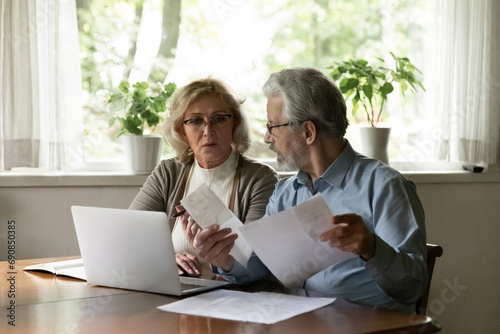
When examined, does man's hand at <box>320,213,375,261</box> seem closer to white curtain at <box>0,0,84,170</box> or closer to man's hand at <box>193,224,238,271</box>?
man's hand at <box>193,224,238,271</box>

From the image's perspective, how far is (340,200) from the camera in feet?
6.16

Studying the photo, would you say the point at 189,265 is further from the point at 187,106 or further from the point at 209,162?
the point at 187,106

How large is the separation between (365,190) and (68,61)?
1.71 meters

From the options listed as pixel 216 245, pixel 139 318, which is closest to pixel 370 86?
pixel 216 245

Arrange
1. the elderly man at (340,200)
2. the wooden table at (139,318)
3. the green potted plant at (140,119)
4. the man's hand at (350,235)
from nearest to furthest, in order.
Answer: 1. the wooden table at (139,318)
2. the man's hand at (350,235)
3. the elderly man at (340,200)
4. the green potted plant at (140,119)

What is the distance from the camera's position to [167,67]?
3.33m

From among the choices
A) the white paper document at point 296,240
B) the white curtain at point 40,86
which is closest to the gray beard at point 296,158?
the white paper document at point 296,240

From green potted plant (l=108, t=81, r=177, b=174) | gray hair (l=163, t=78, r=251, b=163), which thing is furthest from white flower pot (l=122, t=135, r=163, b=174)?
gray hair (l=163, t=78, r=251, b=163)

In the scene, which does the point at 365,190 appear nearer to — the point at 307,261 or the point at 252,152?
the point at 307,261

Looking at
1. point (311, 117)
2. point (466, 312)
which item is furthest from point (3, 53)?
point (466, 312)

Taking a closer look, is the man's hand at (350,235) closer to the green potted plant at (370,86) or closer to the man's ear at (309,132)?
the man's ear at (309,132)

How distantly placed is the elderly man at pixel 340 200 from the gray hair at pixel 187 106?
571mm

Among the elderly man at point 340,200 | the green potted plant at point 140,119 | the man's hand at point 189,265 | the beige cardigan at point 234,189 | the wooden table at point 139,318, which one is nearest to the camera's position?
the wooden table at point 139,318

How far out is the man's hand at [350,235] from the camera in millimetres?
1487
